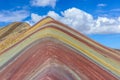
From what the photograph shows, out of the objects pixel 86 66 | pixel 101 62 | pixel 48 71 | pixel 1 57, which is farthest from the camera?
pixel 1 57

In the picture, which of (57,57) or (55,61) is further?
(57,57)

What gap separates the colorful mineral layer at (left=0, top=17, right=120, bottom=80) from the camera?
23.0ft

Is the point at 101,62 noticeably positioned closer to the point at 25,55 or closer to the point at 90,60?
the point at 90,60

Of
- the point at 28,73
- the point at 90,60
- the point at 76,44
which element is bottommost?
the point at 28,73

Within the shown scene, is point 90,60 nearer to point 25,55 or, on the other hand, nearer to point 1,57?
point 25,55

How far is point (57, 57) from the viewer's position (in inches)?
289

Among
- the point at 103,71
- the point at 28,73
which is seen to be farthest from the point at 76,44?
the point at 28,73

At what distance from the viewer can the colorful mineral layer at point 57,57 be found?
23.0 ft

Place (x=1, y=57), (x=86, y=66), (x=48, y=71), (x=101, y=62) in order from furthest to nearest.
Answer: (x=1, y=57) < (x=101, y=62) < (x=86, y=66) < (x=48, y=71)

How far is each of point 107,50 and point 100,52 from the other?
1.82 feet

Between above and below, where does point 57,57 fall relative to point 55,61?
above

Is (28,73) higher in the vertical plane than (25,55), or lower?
lower

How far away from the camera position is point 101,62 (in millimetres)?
7945

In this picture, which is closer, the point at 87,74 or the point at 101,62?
the point at 87,74
